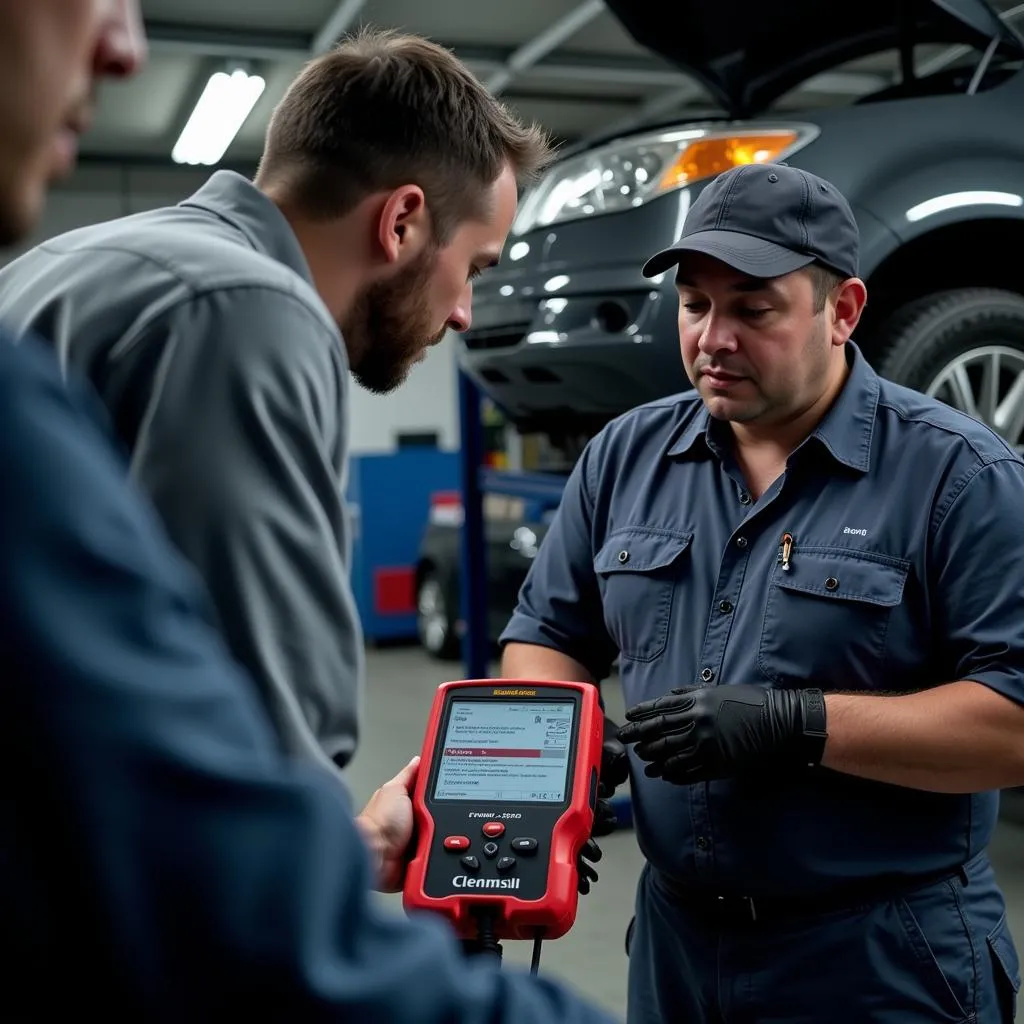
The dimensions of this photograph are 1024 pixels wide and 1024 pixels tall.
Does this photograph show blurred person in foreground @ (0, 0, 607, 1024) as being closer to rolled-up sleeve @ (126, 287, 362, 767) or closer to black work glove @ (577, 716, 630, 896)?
rolled-up sleeve @ (126, 287, 362, 767)

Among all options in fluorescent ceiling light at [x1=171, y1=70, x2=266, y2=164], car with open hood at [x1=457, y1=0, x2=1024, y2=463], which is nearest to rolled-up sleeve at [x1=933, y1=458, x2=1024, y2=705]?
car with open hood at [x1=457, y1=0, x2=1024, y2=463]

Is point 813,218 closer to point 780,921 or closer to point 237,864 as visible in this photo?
point 780,921

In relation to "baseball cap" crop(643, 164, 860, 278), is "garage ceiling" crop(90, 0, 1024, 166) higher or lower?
lower

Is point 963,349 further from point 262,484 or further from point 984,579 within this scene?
point 262,484

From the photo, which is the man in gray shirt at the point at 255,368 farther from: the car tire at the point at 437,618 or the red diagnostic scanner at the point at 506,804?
the car tire at the point at 437,618

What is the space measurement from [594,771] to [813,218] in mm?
771

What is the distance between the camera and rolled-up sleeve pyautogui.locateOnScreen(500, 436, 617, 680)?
1784 mm

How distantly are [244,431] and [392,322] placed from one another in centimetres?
43

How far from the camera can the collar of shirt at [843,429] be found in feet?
5.15

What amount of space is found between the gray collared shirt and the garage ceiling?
5728mm

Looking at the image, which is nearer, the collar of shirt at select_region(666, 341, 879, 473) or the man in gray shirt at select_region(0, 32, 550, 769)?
the man in gray shirt at select_region(0, 32, 550, 769)

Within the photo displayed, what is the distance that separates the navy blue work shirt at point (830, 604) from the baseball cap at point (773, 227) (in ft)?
0.53

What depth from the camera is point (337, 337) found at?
0.90m

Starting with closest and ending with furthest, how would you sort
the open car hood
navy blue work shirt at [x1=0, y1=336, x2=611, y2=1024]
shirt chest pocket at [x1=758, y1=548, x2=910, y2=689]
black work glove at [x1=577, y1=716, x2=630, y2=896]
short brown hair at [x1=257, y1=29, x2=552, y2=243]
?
navy blue work shirt at [x1=0, y1=336, x2=611, y2=1024], short brown hair at [x1=257, y1=29, x2=552, y2=243], black work glove at [x1=577, y1=716, x2=630, y2=896], shirt chest pocket at [x1=758, y1=548, x2=910, y2=689], the open car hood
